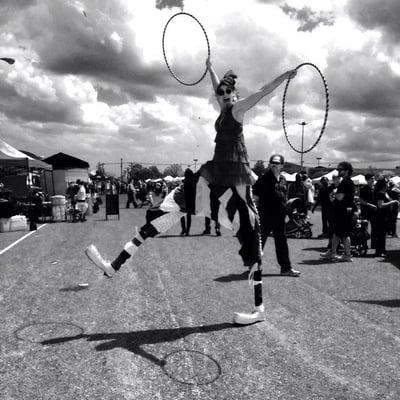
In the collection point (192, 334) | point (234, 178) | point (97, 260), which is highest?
point (234, 178)

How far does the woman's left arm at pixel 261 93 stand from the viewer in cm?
388

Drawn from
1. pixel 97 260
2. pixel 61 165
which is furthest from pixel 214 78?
pixel 61 165

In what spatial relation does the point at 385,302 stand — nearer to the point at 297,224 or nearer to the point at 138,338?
the point at 138,338

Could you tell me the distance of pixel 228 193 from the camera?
4.26 meters

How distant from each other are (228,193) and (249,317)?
3.93 ft

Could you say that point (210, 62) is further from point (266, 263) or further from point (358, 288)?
point (266, 263)

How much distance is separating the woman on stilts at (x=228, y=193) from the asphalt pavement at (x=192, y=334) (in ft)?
1.93

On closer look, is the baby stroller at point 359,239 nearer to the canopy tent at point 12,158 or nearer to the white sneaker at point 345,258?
the white sneaker at point 345,258

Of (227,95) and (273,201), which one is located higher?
(227,95)

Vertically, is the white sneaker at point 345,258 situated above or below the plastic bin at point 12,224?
below

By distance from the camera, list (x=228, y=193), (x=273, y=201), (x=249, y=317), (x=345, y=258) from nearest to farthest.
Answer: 1. (x=249, y=317)
2. (x=228, y=193)
3. (x=273, y=201)
4. (x=345, y=258)

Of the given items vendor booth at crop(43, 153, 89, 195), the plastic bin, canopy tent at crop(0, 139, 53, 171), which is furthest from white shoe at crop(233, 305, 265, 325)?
vendor booth at crop(43, 153, 89, 195)

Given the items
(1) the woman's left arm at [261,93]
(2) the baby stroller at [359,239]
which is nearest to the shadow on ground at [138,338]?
(1) the woman's left arm at [261,93]

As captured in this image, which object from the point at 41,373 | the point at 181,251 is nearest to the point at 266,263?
the point at 181,251
